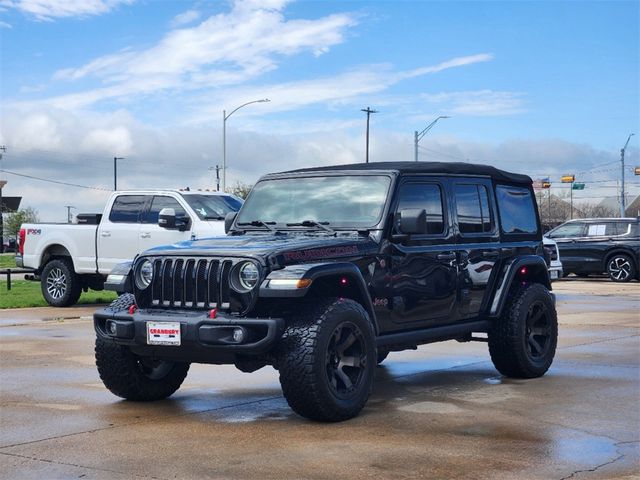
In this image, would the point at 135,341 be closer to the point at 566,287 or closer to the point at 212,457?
the point at 212,457

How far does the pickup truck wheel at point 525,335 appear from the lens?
30.0 feet

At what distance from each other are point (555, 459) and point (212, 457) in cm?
204

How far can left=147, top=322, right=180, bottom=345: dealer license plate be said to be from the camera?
23.2ft

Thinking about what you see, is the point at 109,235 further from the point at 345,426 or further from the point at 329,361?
the point at 345,426

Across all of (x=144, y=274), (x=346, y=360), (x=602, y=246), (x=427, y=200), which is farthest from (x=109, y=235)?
(x=602, y=246)

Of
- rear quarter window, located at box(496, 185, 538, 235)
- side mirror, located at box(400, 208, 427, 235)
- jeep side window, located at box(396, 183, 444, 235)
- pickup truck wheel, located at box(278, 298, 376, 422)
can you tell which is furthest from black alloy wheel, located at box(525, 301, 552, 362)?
pickup truck wheel, located at box(278, 298, 376, 422)

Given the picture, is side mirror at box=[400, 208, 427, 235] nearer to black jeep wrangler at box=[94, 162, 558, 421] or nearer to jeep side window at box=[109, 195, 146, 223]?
black jeep wrangler at box=[94, 162, 558, 421]

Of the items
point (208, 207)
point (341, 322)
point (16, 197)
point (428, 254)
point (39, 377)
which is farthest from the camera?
point (16, 197)

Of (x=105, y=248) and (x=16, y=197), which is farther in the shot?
(x=16, y=197)

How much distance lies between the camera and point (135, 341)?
7.31 meters

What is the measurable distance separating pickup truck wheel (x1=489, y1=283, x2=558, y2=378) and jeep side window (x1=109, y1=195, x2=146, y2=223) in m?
9.26

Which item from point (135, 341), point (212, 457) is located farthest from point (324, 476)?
point (135, 341)

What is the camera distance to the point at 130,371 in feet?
25.8

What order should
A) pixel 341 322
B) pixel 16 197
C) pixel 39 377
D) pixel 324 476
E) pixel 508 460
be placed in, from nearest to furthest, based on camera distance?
1. pixel 324 476
2. pixel 508 460
3. pixel 341 322
4. pixel 39 377
5. pixel 16 197
